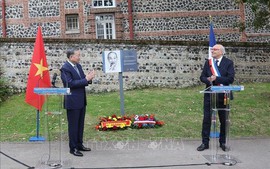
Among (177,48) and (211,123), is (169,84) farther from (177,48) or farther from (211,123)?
(211,123)

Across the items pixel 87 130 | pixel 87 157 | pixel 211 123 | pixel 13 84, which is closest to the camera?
pixel 87 157

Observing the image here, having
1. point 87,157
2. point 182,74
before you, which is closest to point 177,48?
point 182,74

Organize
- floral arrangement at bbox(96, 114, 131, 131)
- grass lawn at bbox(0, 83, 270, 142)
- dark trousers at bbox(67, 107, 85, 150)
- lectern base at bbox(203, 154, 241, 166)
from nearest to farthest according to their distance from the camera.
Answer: lectern base at bbox(203, 154, 241, 166) → dark trousers at bbox(67, 107, 85, 150) → grass lawn at bbox(0, 83, 270, 142) → floral arrangement at bbox(96, 114, 131, 131)

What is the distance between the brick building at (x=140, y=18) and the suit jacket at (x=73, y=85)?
19.1m

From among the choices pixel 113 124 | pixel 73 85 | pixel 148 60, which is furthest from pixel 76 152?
pixel 148 60

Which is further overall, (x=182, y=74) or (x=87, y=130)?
(x=182, y=74)

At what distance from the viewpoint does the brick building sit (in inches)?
1064

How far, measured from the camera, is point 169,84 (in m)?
18.8

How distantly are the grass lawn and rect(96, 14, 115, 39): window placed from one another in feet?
35.2

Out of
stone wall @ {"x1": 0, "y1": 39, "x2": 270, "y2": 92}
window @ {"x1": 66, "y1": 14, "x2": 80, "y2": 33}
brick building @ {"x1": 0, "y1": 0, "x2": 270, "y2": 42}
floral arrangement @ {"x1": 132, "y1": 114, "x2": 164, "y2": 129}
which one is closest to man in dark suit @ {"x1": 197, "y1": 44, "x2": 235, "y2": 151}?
floral arrangement @ {"x1": 132, "y1": 114, "x2": 164, "y2": 129}

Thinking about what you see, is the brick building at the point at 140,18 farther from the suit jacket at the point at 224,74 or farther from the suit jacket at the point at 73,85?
the suit jacket at the point at 73,85

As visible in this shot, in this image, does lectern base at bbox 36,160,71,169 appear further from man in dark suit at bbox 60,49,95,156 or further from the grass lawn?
the grass lawn

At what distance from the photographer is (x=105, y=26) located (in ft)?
91.1

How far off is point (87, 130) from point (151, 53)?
8642 millimetres
